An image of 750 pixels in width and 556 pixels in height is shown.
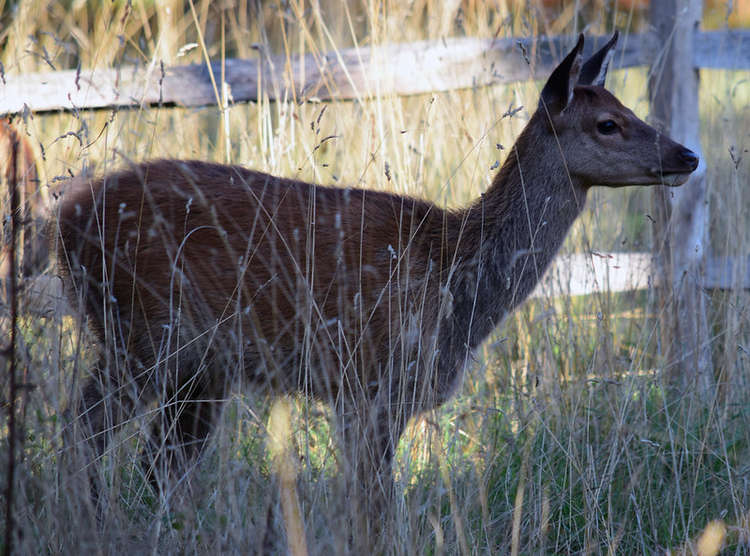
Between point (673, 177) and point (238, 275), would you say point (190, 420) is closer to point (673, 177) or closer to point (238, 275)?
point (238, 275)

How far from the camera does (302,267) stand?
346 centimetres

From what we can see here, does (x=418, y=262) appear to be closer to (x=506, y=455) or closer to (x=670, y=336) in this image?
(x=506, y=455)

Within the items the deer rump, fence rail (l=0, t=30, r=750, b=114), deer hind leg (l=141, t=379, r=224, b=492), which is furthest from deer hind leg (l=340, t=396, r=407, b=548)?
fence rail (l=0, t=30, r=750, b=114)

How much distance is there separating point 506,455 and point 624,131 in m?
1.50

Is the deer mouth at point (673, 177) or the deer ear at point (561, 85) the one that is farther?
the deer mouth at point (673, 177)

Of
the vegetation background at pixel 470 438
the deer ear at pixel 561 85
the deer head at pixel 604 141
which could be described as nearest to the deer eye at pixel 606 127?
the deer head at pixel 604 141

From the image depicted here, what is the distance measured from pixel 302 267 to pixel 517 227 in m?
0.97

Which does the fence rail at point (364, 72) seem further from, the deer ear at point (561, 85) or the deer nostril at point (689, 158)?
the deer nostril at point (689, 158)

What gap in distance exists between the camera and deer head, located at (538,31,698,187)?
3676 mm

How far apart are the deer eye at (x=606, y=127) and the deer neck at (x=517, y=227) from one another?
203 mm

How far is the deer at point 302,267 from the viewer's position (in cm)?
335

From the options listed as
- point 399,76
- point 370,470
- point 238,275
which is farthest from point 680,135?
point 370,470

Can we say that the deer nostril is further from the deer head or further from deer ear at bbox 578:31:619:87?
deer ear at bbox 578:31:619:87

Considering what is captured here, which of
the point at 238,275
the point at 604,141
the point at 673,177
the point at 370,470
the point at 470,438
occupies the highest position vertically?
the point at 604,141
